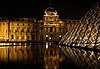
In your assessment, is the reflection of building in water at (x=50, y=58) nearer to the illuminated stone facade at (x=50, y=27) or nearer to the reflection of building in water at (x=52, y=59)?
the reflection of building in water at (x=52, y=59)

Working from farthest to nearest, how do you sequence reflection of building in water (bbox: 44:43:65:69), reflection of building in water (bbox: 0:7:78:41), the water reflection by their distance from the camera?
reflection of building in water (bbox: 0:7:78:41), the water reflection, reflection of building in water (bbox: 44:43:65:69)

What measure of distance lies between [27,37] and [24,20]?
20.0 ft

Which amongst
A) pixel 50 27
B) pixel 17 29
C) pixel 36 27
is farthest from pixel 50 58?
pixel 50 27

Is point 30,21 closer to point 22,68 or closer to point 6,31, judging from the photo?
point 6,31

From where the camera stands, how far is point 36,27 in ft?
295

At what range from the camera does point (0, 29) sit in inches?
3317

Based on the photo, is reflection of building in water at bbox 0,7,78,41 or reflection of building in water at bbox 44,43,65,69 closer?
reflection of building in water at bbox 44,43,65,69

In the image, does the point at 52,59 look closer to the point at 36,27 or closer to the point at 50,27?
the point at 36,27

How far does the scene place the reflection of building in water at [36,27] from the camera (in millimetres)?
85500

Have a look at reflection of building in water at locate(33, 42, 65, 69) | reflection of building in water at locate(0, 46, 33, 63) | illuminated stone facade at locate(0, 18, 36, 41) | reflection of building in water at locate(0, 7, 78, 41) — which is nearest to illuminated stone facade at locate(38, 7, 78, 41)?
reflection of building in water at locate(0, 7, 78, 41)

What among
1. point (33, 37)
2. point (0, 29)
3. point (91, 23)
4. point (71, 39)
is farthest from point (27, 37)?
point (91, 23)

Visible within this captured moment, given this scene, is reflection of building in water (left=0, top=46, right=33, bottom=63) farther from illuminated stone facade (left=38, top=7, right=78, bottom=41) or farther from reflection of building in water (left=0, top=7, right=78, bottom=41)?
illuminated stone facade (left=38, top=7, right=78, bottom=41)

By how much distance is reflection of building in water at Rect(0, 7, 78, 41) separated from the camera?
8550 cm

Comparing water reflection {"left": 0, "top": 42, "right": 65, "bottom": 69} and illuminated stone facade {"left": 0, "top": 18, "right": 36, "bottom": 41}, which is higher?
illuminated stone facade {"left": 0, "top": 18, "right": 36, "bottom": 41}
